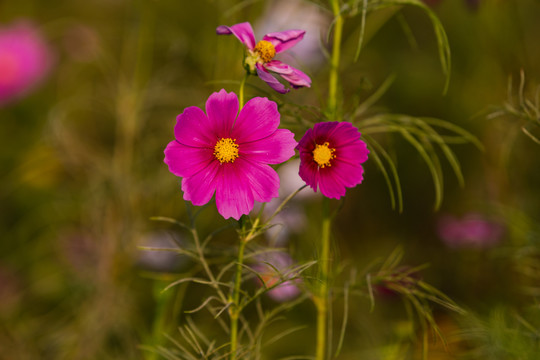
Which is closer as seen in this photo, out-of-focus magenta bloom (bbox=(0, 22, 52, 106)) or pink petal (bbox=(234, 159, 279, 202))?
pink petal (bbox=(234, 159, 279, 202))

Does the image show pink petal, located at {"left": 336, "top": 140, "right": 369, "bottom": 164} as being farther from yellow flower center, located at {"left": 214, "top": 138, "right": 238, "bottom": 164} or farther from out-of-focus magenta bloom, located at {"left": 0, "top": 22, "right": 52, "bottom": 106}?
out-of-focus magenta bloom, located at {"left": 0, "top": 22, "right": 52, "bottom": 106}

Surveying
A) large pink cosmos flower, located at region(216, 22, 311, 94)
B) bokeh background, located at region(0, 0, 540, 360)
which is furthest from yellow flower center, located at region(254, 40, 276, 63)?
bokeh background, located at region(0, 0, 540, 360)

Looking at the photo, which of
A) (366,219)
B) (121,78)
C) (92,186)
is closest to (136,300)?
(92,186)

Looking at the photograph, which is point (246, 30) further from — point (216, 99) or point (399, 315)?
point (399, 315)

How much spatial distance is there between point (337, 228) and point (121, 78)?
572 mm

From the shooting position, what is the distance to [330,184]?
402 mm

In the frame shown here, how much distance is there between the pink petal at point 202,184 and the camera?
0.37 meters

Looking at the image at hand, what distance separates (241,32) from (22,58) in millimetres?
1027

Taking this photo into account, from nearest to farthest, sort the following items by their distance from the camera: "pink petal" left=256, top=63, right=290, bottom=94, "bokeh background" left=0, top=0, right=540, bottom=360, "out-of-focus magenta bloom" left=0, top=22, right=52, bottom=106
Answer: "pink petal" left=256, top=63, right=290, bottom=94 < "bokeh background" left=0, top=0, right=540, bottom=360 < "out-of-focus magenta bloom" left=0, top=22, right=52, bottom=106

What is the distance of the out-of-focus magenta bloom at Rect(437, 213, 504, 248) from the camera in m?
0.93

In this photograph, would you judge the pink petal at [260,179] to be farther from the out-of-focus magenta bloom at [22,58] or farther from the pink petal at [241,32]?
the out-of-focus magenta bloom at [22,58]

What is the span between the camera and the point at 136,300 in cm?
94

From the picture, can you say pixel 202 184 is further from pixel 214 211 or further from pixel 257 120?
pixel 214 211

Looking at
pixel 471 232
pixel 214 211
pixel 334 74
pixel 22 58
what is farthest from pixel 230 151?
pixel 22 58
